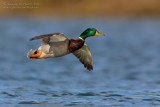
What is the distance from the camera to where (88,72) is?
13.4 metres

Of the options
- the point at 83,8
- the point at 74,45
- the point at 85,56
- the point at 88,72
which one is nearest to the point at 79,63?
the point at 88,72

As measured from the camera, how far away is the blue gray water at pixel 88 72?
891cm

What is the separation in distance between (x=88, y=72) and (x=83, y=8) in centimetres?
1450

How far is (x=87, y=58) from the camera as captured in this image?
9.33m

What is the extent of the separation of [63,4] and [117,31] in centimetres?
411

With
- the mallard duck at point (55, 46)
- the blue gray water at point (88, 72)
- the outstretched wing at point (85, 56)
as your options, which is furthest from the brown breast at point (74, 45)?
the blue gray water at point (88, 72)

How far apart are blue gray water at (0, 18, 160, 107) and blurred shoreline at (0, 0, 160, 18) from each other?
3.42ft

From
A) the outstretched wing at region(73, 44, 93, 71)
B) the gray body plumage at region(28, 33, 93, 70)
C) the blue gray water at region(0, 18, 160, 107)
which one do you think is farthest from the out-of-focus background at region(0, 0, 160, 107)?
the gray body plumage at region(28, 33, 93, 70)

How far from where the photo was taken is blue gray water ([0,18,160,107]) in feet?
29.2

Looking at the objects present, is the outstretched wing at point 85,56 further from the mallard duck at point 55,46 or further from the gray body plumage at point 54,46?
the gray body plumage at point 54,46

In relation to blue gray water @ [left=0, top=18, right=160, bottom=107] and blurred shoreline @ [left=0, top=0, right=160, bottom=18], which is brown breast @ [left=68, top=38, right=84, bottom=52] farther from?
blurred shoreline @ [left=0, top=0, right=160, bottom=18]

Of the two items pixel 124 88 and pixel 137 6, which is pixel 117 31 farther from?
→ pixel 124 88

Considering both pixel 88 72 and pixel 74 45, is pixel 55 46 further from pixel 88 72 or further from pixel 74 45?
pixel 88 72

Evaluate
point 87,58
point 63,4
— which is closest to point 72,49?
point 87,58
